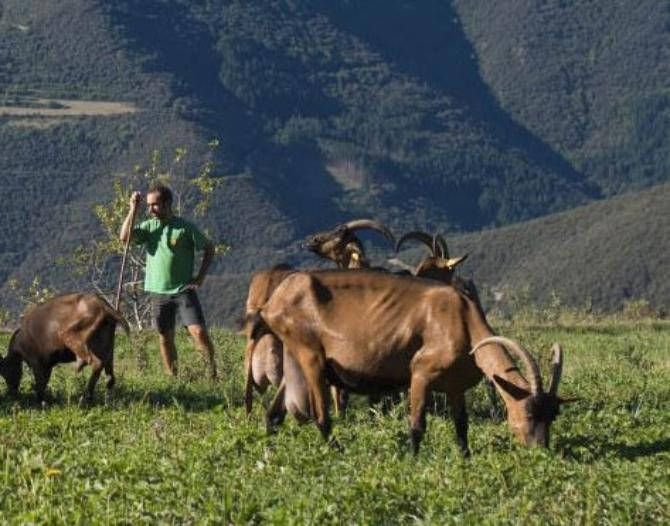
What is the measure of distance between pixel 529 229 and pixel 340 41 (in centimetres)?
10388

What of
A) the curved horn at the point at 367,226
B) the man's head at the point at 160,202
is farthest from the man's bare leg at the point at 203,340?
the curved horn at the point at 367,226

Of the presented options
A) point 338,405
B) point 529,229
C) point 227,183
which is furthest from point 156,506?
point 227,183

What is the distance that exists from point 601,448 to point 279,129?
151 metres

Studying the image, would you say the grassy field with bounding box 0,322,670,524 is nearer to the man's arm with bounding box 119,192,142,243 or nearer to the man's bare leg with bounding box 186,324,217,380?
the man's bare leg with bounding box 186,324,217,380

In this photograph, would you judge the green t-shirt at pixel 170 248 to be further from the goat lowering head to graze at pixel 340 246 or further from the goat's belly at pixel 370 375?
the goat's belly at pixel 370 375

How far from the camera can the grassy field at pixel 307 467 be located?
849 centimetres

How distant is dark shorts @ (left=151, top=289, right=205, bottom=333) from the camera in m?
16.3

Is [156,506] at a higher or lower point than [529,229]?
higher

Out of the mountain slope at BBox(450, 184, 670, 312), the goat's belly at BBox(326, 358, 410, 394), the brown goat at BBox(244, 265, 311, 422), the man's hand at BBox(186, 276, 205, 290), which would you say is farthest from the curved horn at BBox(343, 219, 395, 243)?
the mountain slope at BBox(450, 184, 670, 312)

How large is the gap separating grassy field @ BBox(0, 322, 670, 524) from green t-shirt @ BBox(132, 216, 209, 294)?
1796 millimetres

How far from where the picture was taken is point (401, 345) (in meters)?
11.5

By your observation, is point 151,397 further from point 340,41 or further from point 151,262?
point 340,41

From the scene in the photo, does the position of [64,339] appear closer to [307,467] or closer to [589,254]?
[307,467]

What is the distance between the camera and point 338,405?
43.5 ft
